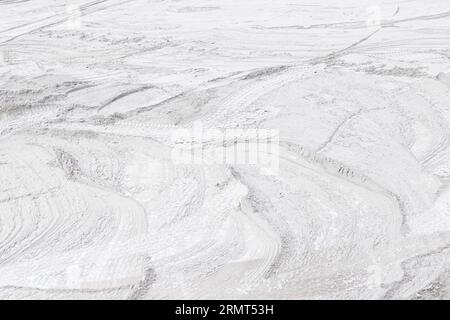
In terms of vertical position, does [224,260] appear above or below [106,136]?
below

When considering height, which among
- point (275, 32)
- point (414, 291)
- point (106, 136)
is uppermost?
point (275, 32)

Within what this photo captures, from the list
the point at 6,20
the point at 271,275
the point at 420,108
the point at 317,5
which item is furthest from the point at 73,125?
the point at 317,5

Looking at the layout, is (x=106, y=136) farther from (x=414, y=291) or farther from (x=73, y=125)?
(x=414, y=291)

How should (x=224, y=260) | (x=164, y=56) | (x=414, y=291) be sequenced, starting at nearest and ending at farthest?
(x=414, y=291) < (x=224, y=260) < (x=164, y=56)

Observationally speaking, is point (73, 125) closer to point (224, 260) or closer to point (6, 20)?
point (224, 260)

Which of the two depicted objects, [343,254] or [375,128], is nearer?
[343,254]

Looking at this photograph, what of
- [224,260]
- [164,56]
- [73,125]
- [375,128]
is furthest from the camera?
[164,56]
